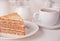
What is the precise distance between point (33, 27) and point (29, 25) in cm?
4

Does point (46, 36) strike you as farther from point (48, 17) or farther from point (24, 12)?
point (24, 12)

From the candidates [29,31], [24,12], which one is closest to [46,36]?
[29,31]

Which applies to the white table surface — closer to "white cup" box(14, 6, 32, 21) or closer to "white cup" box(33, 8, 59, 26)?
"white cup" box(33, 8, 59, 26)

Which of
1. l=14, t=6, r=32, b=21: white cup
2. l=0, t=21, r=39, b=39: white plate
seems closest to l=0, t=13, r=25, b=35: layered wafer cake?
l=0, t=21, r=39, b=39: white plate

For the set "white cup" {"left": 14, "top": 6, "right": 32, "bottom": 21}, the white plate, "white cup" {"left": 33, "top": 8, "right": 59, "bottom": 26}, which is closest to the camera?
the white plate

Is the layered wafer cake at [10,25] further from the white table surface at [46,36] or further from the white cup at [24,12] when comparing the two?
the white cup at [24,12]

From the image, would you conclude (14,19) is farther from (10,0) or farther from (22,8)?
(10,0)

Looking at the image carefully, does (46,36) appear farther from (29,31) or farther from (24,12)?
(24,12)

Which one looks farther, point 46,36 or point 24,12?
point 24,12

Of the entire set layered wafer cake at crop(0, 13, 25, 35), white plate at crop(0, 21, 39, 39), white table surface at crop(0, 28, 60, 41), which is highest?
layered wafer cake at crop(0, 13, 25, 35)

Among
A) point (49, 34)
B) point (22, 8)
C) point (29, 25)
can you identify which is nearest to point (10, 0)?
point (22, 8)

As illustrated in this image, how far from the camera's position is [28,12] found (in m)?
0.72

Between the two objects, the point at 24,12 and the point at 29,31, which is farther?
the point at 24,12

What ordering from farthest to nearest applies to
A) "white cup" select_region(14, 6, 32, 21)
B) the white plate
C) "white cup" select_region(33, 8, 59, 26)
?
1. "white cup" select_region(14, 6, 32, 21)
2. "white cup" select_region(33, 8, 59, 26)
3. the white plate
